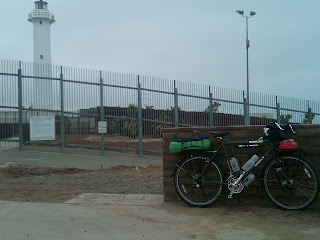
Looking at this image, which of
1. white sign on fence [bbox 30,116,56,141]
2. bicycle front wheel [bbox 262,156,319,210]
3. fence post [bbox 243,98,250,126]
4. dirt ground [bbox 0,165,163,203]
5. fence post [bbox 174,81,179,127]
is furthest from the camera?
fence post [bbox 243,98,250,126]

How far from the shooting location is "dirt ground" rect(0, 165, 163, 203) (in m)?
7.30

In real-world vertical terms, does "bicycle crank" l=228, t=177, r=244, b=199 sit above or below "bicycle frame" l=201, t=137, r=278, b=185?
below

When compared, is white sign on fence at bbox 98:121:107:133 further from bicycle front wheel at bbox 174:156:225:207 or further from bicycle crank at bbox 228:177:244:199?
bicycle crank at bbox 228:177:244:199

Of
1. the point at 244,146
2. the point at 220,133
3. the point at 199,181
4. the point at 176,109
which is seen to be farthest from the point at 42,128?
the point at 244,146

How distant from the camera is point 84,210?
6.05 metres

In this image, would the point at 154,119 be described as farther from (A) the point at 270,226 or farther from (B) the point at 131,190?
(A) the point at 270,226

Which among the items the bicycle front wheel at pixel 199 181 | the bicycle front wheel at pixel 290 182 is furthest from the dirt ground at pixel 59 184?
the bicycle front wheel at pixel 290 182

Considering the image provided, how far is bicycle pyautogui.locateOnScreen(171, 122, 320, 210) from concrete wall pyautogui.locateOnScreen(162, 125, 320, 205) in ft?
0.62

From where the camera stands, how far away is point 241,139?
6223mm

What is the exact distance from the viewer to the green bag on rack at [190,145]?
6.04 m

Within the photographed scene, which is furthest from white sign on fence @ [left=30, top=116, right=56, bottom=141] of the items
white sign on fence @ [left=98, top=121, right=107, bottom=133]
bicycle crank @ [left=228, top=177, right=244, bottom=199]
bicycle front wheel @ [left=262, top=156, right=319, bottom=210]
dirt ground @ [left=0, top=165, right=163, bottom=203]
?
bicycle front wheel @ [left=262, top=156, right=319, bottom=210]

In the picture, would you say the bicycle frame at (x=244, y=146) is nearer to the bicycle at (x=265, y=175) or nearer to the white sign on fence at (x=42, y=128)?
the bicycle at (x=265, y=175)

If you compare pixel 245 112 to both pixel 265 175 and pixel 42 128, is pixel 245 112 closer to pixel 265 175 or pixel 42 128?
pixel 42 128

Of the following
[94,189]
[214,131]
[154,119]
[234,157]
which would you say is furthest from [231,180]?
[154,119]
